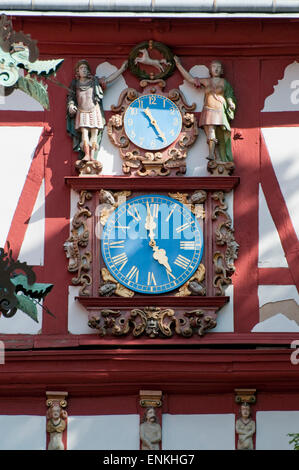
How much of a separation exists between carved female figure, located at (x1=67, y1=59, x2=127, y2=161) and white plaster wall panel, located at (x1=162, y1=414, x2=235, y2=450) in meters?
2.86

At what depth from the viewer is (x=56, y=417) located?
15.8 m

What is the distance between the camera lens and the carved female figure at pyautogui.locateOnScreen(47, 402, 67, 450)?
1580cm

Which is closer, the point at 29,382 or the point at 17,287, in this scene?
the point at 17,287

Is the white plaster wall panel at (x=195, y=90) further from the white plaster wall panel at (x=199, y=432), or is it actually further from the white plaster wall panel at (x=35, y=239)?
the white plaster wall panel at (x=199, y=432)

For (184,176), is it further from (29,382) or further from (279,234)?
(29,382)

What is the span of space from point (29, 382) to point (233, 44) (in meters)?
4.15

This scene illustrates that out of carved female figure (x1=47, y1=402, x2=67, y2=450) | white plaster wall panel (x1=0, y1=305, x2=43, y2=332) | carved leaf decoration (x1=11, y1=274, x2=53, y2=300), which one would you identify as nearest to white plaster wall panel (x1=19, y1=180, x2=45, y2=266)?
white plaster wall panel (x1=0, y1=305, x2=43, y2=332)

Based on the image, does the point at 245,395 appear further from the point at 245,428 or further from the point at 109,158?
the point at 109,158

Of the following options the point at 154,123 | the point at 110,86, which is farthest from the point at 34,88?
the point at 110,86

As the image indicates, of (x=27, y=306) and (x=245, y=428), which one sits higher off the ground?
(x=27, y=306)

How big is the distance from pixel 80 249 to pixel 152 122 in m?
1.55
